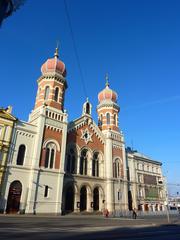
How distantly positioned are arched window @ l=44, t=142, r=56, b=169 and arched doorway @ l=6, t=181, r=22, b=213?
4744 millimetres

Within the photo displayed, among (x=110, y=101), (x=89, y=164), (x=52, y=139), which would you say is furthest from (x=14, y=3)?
(x=110, y=101)

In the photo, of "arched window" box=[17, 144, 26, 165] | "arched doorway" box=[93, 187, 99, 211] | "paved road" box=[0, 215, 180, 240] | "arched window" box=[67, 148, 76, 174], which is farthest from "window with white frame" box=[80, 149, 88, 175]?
"paved road" box=[0, 215, 180, 240]

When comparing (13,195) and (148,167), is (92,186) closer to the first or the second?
(13,195)

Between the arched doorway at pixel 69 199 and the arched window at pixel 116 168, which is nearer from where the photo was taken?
the arched doorway at pixel 69 199

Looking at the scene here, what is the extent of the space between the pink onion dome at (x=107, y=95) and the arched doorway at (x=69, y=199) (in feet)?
70.7

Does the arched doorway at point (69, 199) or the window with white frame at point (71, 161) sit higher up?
the window with white frame at point (71, 161)

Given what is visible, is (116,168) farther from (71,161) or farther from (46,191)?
(46,191)

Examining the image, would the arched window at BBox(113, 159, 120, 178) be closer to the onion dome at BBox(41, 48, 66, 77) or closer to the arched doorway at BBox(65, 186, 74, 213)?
the arched doorway at BBox(65, 186, 74, 213)

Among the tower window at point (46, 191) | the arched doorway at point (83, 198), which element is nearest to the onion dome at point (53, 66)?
the tower window at point (46, 191)

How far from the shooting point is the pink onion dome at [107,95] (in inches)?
1893

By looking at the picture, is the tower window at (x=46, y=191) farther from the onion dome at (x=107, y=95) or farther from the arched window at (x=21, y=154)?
the onion dome at (x=107, y=95)

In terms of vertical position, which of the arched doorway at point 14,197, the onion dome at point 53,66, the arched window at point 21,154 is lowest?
the arched doorway at point 14,197

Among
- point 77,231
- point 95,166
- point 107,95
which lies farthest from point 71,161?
point 77,231

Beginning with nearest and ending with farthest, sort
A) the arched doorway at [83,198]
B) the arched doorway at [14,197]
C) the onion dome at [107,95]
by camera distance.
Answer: the arched doorway at [14,197] < the arched doorway at [83,198] < the onion dome at [107,95]
